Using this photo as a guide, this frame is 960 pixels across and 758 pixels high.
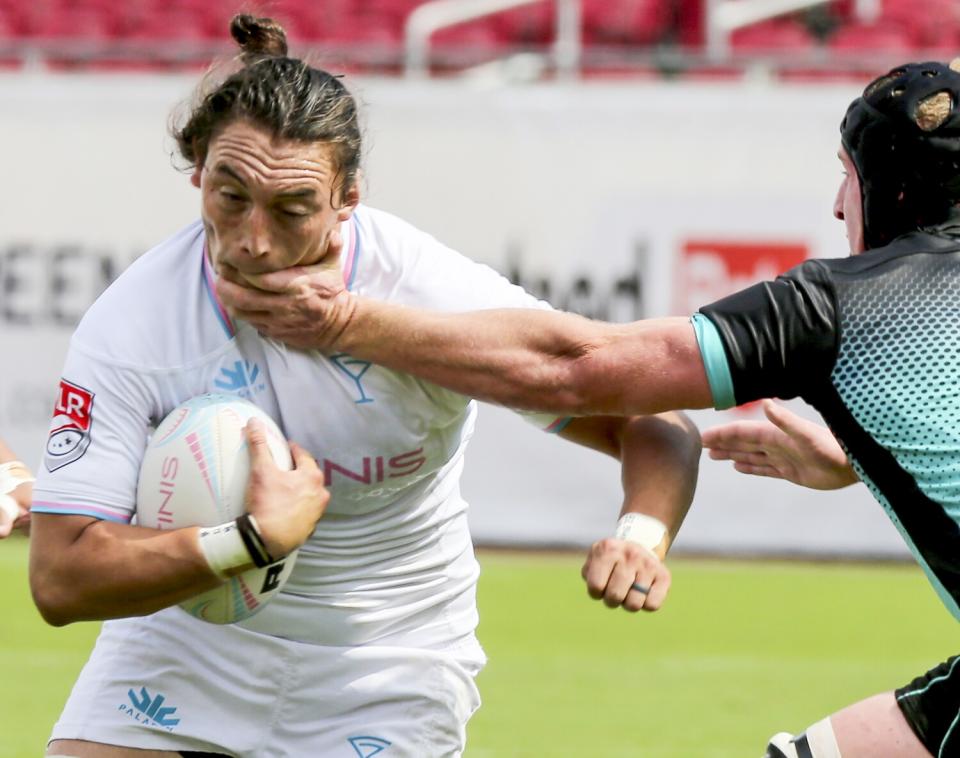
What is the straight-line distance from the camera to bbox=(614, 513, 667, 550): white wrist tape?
3.54 metres

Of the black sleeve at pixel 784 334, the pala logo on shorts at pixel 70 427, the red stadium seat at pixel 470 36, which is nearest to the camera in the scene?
the black sleeve at pixel 784 334

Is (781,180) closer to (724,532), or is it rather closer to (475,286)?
(724,532)

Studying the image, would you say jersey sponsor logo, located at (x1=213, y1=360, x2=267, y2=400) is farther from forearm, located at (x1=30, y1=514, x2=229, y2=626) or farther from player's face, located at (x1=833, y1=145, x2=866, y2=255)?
player's face, located at (x1=833, y1=145, x2=866, y2=255)

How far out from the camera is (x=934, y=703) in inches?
157

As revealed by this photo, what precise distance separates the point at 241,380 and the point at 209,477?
27 centimetres

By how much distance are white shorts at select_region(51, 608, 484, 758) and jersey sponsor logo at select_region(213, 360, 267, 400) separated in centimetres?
56

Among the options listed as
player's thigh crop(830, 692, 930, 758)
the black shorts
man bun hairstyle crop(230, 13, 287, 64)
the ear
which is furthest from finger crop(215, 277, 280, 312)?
player's thigh crop(830, 692, 930, 758)

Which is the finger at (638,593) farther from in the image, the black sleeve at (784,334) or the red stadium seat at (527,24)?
the red stadium seat at (527,24)

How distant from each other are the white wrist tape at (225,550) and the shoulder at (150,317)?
42 centimetres

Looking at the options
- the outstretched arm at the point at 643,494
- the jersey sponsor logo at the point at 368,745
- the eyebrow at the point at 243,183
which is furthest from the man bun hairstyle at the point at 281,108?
the jersey sponsor logo at the point at 368,745

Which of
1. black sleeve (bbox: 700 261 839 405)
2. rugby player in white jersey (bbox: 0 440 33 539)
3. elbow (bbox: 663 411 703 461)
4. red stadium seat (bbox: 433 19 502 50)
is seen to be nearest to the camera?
black sleeve (bbox: 700 261 839 405)

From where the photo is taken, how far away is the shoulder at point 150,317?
348 cm

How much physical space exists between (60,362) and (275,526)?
29.1 ft

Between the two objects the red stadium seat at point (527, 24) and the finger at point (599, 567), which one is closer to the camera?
the finger at point (599, 567)
